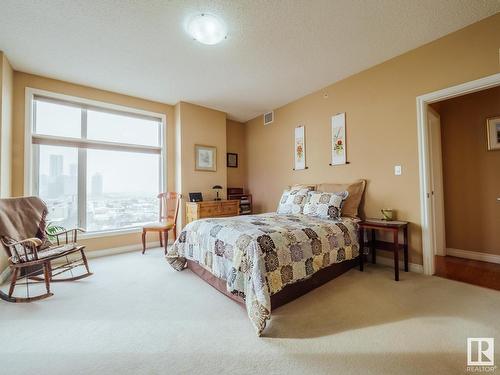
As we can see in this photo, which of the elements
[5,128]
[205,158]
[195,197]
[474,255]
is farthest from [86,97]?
[474,255]

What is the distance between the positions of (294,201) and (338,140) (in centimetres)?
122

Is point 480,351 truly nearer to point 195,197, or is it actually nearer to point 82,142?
point 195,197

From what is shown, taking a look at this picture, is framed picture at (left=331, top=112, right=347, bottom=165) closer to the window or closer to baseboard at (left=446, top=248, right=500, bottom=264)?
baseboard at (left=446, top=248, right=500, bottom=264)

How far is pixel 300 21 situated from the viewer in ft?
7.25

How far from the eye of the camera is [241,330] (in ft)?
5.47

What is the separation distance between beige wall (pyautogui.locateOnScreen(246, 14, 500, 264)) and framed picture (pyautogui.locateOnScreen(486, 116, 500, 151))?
4.19 feet

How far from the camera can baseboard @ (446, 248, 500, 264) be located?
A: 118 inches

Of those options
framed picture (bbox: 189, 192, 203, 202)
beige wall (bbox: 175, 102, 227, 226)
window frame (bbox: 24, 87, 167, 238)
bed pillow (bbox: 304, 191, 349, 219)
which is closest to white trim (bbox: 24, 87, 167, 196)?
window frame (bbox: 24, 87, 167, 238)

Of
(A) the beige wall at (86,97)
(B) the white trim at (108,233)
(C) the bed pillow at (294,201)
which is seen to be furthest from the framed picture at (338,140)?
(B) the white trim at (108,233)

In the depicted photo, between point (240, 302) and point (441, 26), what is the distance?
11.4 feet

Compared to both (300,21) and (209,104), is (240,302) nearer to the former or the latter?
(300,21)

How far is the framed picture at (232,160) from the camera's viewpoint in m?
5.19

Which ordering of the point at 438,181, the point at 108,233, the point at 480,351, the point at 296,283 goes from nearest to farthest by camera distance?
1. the point at 480,351
2. the point at 296,283
3. the point at 438,181
4. the point at 108,233

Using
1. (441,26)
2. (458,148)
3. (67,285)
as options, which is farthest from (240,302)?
(458,148)
